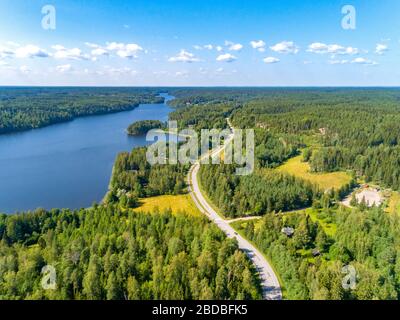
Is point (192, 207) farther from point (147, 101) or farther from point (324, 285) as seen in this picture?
point (147, 101)

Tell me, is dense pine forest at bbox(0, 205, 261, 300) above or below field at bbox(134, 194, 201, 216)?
above

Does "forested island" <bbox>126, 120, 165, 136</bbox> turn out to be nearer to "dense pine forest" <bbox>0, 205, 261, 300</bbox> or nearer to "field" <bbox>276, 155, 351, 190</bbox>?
"field" <bbox>276, 155, 351, 190</bbox>

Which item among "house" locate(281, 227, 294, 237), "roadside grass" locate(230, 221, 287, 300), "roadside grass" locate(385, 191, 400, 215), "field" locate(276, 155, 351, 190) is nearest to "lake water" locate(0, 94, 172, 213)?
"roadside grass" locate(230, 221, 287, 300)

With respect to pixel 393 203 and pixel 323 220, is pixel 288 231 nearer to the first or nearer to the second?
pixel 323 220

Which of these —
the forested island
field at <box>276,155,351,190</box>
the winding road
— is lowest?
the winding road

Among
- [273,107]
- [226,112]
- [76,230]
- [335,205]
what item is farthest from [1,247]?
[273,107]

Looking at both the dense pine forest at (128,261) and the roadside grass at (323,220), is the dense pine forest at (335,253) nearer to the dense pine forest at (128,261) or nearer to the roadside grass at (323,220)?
the roadside grass at (323,220)

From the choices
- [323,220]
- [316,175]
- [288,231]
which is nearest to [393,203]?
[323,220]

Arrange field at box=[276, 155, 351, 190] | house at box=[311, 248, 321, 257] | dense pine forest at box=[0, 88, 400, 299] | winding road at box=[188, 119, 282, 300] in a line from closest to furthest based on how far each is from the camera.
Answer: dense pine forest at box=[0, 88, 400, 299], winding road at box=[188, 119, 282, 300], house at box=[311, 248, 321, 257], field at box=[276, 155, 351, 190]
